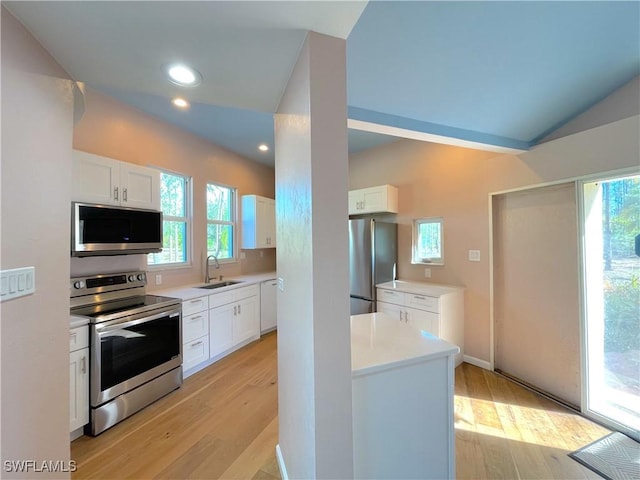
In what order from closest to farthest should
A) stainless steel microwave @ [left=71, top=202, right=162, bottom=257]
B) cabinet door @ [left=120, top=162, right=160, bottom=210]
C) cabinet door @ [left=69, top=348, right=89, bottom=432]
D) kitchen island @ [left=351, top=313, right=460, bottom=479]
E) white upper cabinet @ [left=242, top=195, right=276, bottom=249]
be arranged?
kitchen island @ [left=351, top=313, right=460, bottom=479] < cabinet door @ [left=69, top=348, right=89, bottom=432] < stainless steel microwave @ [left=71, top=202, right=162, bottom=257] < cabinet door @ [left=120, top=162, right=160, bottom=210] < white upper cabinet @ [left=242, top=195, right=276, bottom=249]

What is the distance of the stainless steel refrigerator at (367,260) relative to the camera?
3648mm

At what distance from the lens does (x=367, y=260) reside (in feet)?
12.1

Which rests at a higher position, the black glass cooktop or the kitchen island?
the black glass cooktop

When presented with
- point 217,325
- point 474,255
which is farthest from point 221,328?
point 474,255

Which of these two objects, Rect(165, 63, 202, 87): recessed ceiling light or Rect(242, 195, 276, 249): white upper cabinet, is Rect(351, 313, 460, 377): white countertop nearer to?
Rect(165, 63, 202, 87): recessed ceiling light

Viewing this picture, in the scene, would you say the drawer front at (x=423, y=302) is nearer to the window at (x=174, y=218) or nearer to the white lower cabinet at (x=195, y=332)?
the white lower cabinet at (x=195, y=332)

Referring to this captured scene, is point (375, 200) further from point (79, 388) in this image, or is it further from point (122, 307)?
point (79, 388)

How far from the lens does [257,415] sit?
2.25 meters

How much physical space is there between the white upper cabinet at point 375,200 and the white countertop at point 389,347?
2.41 meters

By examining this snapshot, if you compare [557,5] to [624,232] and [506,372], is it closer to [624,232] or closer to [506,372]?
[624,232]

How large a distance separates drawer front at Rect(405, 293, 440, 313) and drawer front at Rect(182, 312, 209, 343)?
88.7 inches

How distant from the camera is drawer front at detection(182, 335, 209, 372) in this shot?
279cm

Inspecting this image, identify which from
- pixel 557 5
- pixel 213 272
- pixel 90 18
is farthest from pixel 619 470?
pixel 213 272

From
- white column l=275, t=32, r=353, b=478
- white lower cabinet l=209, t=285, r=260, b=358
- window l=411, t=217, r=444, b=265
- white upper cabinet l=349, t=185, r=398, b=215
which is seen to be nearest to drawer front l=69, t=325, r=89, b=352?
white lower cabinet l=209, t=285, r=260, b=358
